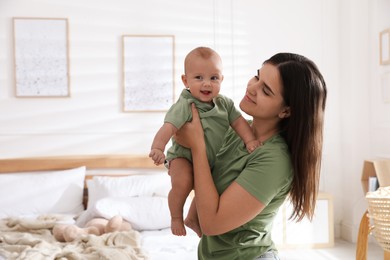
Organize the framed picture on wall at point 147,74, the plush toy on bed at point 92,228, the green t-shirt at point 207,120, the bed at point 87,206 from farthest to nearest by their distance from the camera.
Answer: the framed picture on wall at point 147,74
the plush toy on bed at point 92,228
the bed at point 87,206
the green t-shirt at point 207,120

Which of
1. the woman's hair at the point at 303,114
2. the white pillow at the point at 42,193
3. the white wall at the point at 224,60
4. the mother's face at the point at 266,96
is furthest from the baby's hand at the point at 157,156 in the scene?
the white wall at the point at 224,60

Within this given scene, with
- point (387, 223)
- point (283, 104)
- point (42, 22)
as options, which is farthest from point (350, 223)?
point (283, 104)

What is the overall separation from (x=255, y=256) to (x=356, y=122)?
3.63 m

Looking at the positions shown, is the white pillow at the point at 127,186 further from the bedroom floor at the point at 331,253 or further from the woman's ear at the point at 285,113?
the woman's ear at the point at 285,113

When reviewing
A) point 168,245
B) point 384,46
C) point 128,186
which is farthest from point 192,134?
point 384,46

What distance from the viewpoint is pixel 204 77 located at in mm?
1796

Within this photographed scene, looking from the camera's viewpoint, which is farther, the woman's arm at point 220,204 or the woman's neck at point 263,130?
the woman's neck at point 263,130

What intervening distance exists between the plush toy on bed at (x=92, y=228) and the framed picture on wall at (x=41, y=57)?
1.59m

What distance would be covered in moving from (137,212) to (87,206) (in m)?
0.78

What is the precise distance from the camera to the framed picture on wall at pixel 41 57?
4668 mm

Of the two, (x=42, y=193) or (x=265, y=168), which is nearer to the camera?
(x=265, y=168)

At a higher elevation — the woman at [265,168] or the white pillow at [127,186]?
the woman at [265,168]

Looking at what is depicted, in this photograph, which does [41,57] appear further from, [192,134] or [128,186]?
[192,134]

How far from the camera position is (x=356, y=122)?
4852 mm
